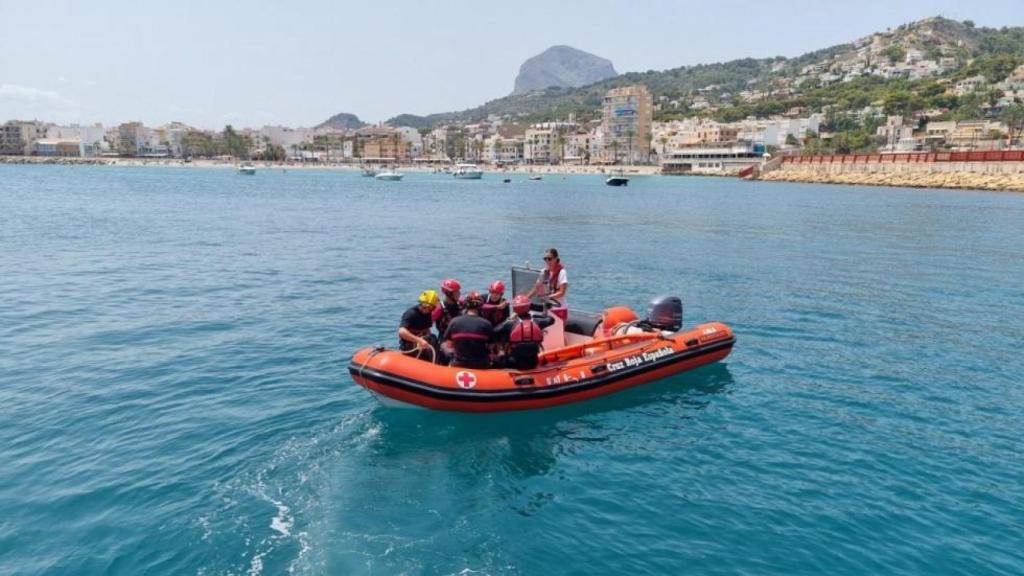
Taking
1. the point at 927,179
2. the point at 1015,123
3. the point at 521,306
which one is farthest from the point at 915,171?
the point at 521,306

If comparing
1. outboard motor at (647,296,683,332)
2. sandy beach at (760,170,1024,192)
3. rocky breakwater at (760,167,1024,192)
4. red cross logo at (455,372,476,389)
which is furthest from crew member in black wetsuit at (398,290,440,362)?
rocky breakwater at (760,167,1024,192)

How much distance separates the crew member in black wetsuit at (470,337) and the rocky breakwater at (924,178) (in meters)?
87.0

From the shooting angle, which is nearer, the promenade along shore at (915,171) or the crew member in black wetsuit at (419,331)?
the crew member in black wetsuit at (419,331)

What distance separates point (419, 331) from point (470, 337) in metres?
1.07

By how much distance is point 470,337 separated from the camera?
11.5 m

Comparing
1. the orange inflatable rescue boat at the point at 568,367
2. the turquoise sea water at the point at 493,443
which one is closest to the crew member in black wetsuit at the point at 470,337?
the orange inflatable rescue boat at the point at 568,367

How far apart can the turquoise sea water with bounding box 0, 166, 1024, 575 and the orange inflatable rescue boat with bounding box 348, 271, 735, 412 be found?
0.35m

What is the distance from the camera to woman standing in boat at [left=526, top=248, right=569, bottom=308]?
1397cm

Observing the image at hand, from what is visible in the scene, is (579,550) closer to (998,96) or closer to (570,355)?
(570,355)

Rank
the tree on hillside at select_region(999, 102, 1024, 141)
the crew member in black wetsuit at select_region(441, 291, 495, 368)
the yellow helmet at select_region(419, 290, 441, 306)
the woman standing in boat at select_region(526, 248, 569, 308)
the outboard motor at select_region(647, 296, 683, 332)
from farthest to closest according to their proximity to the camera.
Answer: the tree on hillside at select_region(999, 102, 1024, 141)
the outboard motor at select_region(647, 296, 683, 332)
the woman standing in boat at select_region(526, 248, 569, 308)
the yellow helmet at select_region(419, 290, 441, 306)
the crew member in black wetsuit at select_region(441, 291, 495, 368)

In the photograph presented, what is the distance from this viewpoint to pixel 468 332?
11.4 meters

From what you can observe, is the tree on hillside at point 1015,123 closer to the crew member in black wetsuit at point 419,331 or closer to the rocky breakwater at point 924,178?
the rocky breakwater at point 924,178

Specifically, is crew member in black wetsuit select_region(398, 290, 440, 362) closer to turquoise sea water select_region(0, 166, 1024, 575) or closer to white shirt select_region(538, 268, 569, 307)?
turquoise sea water select_region(0, 166, 1024, 575)

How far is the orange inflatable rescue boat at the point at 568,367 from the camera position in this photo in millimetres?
11305
